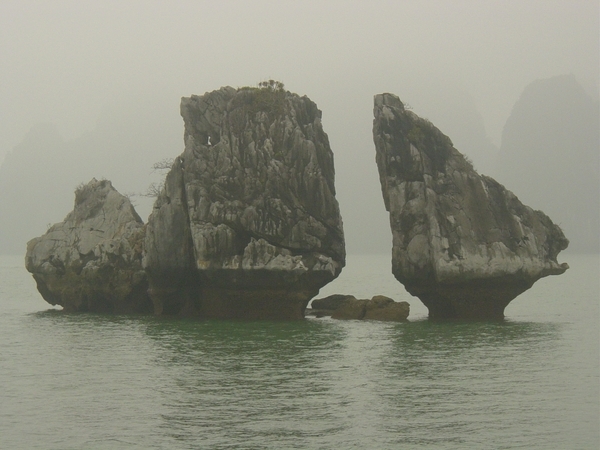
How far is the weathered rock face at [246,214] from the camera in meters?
36.0

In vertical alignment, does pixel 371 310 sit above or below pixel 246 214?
below

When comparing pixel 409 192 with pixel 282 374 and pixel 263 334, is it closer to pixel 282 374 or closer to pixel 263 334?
pixel 263 334

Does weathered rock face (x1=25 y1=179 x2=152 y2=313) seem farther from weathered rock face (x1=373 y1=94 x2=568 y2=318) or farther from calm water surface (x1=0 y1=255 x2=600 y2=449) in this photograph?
weathered rock face (x1=373 y1=94 x2=568 y2=318)

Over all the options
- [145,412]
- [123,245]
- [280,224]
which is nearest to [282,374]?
[145,412]

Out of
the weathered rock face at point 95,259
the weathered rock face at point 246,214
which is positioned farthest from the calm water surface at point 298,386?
the weathered rock face at point 95,259

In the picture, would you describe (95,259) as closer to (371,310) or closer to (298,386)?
(371,310)

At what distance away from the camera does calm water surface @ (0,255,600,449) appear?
1762 centimetres

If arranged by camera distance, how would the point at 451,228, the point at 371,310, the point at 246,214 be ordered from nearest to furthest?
1. the point at 451,228
2. the point at 246,214
3. the point at 371,310

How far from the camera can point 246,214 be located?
3656 cm

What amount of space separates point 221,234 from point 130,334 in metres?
5.85

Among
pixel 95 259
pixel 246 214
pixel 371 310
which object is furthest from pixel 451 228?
pixel 95 259

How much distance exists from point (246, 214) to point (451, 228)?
8.71 meters

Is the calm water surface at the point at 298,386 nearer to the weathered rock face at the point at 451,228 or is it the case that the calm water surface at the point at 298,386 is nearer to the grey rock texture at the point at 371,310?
the weathered rock face at the point at 451,228

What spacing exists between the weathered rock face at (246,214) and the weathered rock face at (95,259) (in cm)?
225
